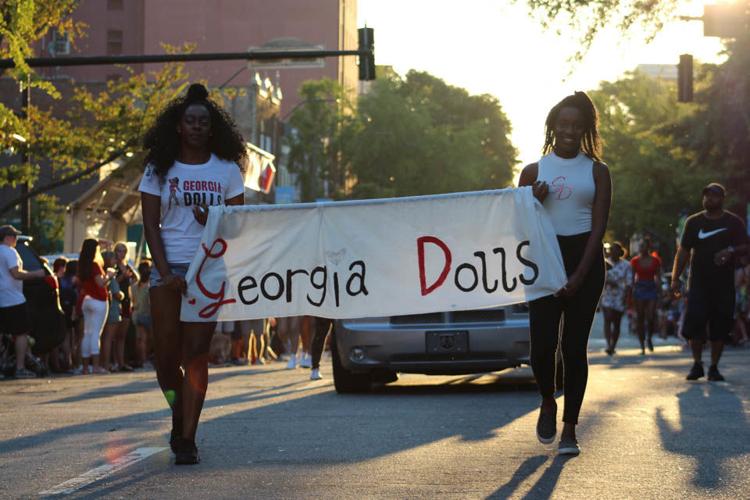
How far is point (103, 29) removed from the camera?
→ 3479 inches

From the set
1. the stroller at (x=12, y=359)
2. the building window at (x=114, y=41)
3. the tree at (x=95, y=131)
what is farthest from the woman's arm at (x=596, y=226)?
the building window at (x=114, y=41)

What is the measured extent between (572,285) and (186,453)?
2208mm

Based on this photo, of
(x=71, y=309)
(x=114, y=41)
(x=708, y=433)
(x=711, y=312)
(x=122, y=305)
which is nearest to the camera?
(x=708, y=433)

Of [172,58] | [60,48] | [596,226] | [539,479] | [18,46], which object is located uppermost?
[60,48]

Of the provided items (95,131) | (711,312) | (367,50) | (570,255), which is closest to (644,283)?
(367,50)

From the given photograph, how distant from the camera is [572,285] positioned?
28.5 feet

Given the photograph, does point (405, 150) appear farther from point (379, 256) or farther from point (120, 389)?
point (379, 256)

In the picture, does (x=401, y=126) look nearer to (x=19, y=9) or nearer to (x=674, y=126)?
(x=674, y=126)

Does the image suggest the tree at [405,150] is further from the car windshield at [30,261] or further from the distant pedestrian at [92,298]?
the car windshield at [30,261]

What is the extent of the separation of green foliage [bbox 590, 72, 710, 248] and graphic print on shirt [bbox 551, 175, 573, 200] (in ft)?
145

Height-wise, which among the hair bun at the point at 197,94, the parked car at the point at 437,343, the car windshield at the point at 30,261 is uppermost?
the hair bun at the point at 197,94

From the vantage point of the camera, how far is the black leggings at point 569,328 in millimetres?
8766

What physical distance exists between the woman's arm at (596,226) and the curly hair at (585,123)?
17 centimetres

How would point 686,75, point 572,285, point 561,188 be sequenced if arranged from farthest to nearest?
point 686,75 < point 561,188 < point 572,285
